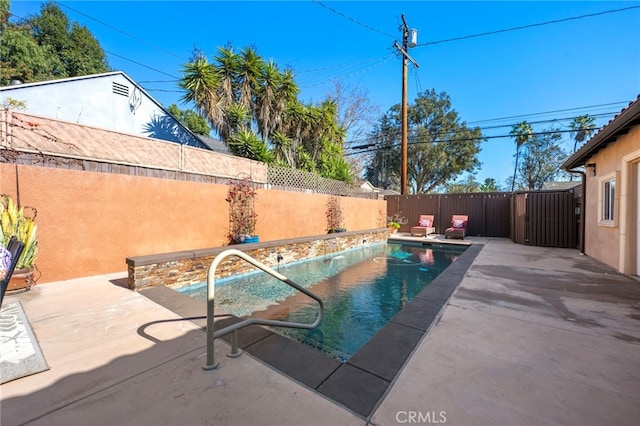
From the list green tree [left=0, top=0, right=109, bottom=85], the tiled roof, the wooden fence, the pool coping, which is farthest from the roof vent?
the tiled roof

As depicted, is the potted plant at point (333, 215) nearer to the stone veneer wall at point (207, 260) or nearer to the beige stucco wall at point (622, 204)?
the stone veneer wall at point (207, 260)

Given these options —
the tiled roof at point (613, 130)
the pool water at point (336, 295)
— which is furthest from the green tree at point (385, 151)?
the pool water at point (336, 295)

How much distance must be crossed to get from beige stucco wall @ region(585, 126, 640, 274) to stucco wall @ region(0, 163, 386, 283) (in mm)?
8405

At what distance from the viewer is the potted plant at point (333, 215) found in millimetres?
10102

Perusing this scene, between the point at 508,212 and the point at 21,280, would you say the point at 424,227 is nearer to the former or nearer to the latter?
the point at 508,212

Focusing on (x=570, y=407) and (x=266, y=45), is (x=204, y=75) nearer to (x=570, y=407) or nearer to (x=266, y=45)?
(x=266, y=45)

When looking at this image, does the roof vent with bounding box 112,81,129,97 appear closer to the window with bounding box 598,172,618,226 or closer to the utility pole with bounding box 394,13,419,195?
the utility pole with bounding box 394,13,419,195

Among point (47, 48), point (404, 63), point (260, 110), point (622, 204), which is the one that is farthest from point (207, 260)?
point (47, 48)

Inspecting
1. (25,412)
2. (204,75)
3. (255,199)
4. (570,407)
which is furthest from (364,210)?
(25,412)

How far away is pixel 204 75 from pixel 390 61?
10959mm

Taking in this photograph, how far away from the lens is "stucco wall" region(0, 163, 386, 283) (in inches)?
160

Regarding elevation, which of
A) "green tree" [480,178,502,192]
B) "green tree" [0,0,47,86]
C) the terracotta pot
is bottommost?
the terracotta pot

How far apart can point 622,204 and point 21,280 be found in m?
10.4

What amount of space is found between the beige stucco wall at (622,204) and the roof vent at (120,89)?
15755mm
